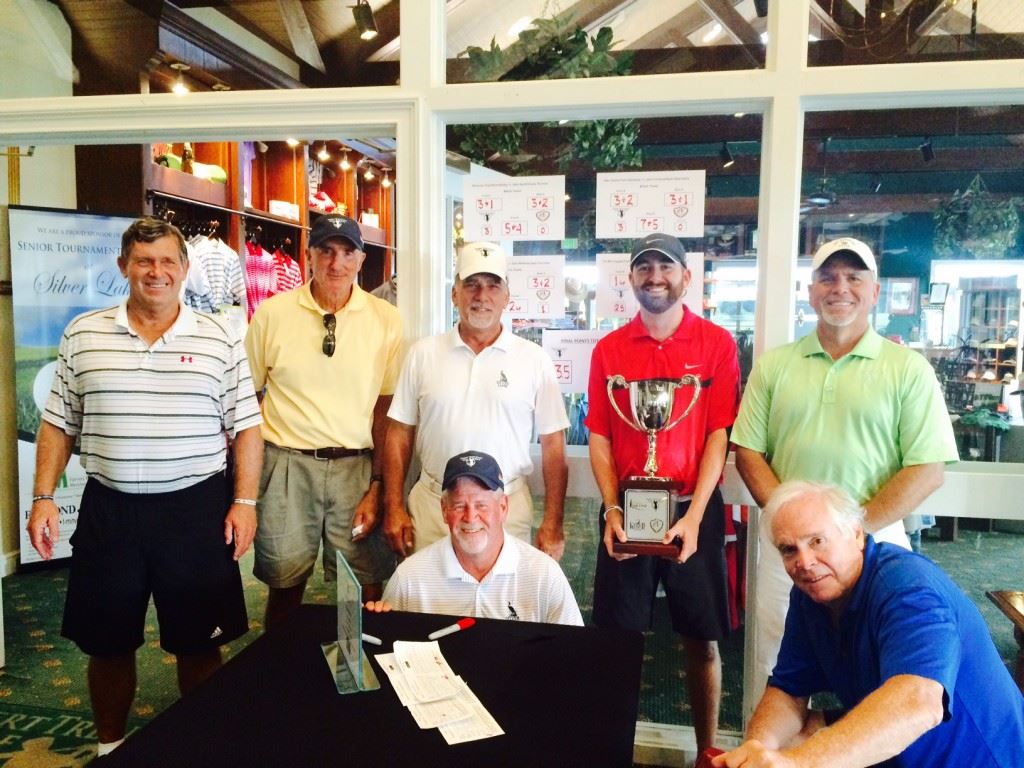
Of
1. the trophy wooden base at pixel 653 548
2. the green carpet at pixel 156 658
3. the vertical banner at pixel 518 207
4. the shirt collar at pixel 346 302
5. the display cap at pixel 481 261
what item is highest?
the vertical banner at pixel 518 207

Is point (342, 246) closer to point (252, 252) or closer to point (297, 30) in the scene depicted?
point (297, 30)

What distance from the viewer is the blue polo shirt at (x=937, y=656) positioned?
4.20 ft

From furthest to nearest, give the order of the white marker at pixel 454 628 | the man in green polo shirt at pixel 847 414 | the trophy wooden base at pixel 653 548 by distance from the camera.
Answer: the trophy wooden base at pixel 653 548 → the man in green polo shirt at pixel 847 414 → the white marker at pixel 454 628

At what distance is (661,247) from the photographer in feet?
7.16

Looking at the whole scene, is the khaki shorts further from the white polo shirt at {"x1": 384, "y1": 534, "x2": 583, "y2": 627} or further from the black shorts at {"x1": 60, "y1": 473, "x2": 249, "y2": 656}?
the white polo shirt at {"x1": 384, "y1": 534, "x2": 583, "y2": 627}

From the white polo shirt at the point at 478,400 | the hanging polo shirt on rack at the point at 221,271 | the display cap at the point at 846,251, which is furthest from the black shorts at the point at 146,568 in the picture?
the hanging polo shirt on rack at the point at 221,271

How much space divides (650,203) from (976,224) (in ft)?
3.40

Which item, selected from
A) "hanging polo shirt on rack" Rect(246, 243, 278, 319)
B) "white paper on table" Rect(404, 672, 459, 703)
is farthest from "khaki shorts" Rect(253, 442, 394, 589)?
"hanging polo shirt on rack" Rect(246, 243, 278, 319)

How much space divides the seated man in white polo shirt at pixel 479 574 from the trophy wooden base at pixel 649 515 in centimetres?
30

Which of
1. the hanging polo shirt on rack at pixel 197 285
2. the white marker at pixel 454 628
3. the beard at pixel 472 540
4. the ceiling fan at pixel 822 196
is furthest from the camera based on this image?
the hanging polo shirt on rack at pixel 197 285

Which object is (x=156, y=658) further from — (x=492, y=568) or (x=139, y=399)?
(x=492, y=568)

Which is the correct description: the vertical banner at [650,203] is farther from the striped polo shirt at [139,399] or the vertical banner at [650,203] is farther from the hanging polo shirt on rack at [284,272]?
the hanging polo shirt on rack at [284,272]

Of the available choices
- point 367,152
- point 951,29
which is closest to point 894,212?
point 951,29

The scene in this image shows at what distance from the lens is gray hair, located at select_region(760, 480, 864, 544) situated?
1.46 meters
